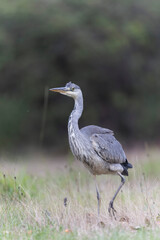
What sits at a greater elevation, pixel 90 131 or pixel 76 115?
pixel 76 115

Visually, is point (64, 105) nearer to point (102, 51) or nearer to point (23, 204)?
point (102, 51)

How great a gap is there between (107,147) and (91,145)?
0.26 meters

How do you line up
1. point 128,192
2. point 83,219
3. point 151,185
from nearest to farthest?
point 83,219, point 128,192, point 151,185

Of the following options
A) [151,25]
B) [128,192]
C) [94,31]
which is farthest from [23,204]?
[151,25]

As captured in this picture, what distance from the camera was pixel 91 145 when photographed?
684 centimetres

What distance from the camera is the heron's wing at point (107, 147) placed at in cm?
688

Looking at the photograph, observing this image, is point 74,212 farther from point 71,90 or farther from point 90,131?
point 71,90

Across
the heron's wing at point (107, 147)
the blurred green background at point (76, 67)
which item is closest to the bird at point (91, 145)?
the heron's wing at point (107, 147)

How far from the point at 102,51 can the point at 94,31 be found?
0.90 meters

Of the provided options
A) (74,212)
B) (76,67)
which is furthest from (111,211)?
(76,67)

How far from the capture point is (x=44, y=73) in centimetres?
1853

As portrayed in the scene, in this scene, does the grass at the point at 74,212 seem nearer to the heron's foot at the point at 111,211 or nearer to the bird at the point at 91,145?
the heron's foot at the point at 111,211

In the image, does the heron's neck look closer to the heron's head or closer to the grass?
the heron's head

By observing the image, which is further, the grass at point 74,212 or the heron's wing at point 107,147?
the heron's wing at point 107,147
